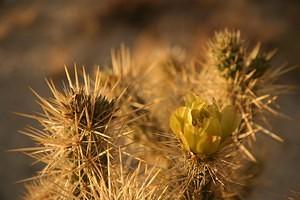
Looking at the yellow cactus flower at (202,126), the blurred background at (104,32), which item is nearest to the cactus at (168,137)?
the yellow cactus flower at (202,126)

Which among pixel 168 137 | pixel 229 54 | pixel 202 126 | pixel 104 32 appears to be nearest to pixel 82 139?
pixel 168 137

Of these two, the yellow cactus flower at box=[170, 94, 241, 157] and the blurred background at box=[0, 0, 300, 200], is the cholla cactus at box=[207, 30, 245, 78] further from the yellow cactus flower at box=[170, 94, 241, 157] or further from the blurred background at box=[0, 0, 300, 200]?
the blurred background at box=[0, 0, 300, 200]

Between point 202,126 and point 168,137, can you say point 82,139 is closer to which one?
point 168,137

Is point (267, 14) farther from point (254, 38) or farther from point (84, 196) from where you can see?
point (84, 196)

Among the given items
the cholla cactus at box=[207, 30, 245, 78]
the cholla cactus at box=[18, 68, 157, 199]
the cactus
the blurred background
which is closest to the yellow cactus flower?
the cactus

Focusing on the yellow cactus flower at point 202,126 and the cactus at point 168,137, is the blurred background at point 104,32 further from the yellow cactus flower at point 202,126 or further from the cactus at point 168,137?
the yellow cactus flower at point 202,126

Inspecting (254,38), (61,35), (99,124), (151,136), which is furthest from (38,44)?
(99,124)
